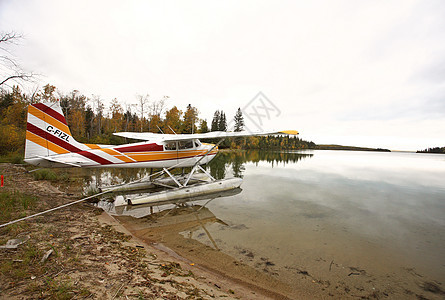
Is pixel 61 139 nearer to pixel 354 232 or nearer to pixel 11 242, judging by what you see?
pixel 11 242

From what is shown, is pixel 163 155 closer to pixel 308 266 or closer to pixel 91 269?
pixel 91 269

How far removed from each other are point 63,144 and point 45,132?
53 centimetres

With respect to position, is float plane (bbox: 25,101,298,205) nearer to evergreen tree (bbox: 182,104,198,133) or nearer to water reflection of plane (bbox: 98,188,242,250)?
water reflection of plane (bbox: 98,188,242,250)

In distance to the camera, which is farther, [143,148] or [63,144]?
[143,148]

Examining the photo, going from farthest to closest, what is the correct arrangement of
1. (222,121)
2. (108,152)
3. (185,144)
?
(222,121) → (185,144) → (108,152)

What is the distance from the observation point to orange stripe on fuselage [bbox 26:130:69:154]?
5189 millimetres

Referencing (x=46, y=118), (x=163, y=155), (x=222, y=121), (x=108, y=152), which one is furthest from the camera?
(x=222, y=121)

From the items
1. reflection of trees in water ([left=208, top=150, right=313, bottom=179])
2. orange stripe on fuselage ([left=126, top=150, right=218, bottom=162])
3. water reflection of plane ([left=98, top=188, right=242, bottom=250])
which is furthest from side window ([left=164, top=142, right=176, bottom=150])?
reflection of trees in water ([left=208, top=150, right=313, bottom=179])

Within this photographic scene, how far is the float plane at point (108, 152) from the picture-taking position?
17.2 feet

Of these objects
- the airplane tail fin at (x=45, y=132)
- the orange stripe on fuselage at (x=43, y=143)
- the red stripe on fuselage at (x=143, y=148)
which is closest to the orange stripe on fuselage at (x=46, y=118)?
the airplane tail fin at (x=45, y=132)

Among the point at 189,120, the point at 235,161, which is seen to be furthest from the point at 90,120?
the point at 235,161

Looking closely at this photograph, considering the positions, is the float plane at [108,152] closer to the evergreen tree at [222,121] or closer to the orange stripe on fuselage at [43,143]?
the orange stripe on fuselage at [43,143]

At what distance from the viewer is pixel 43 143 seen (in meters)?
5.35

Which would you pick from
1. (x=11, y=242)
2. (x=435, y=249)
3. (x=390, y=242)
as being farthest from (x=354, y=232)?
(x=11, y=242)
